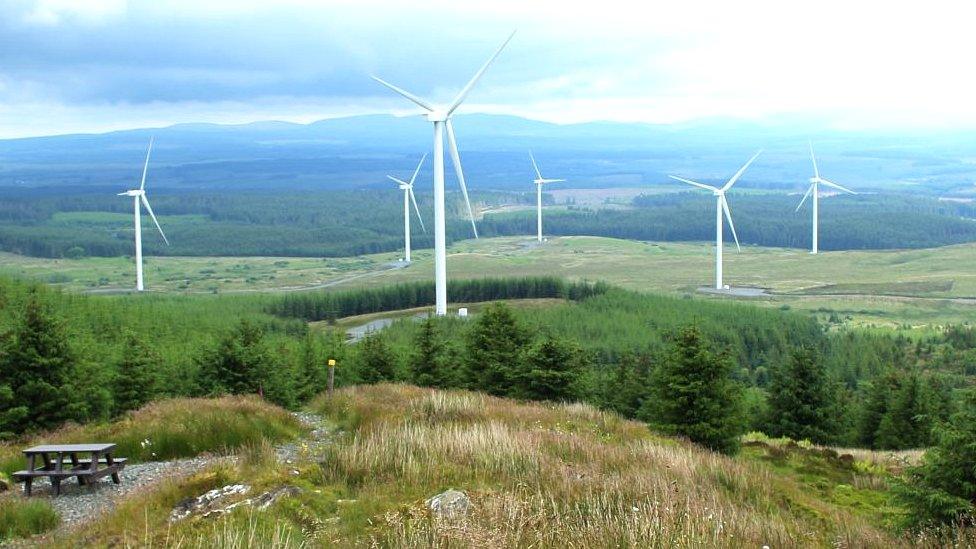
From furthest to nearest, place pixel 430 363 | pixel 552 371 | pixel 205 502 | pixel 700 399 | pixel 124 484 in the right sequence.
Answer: pixel 430 363, pixel 552 371, pixel 700 399, pixel 124 484, pixel 205 502

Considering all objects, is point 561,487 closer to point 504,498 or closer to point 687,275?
point 504,498

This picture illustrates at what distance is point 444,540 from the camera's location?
1020 cm

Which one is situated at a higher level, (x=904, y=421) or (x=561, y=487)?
(x=561, y=487)

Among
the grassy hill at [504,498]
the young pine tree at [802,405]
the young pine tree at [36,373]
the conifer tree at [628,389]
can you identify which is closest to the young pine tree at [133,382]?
the young pine tree at [36,373]

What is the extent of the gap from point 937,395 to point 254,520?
43333 millimetres

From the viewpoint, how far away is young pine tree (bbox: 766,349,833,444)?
42.0 m

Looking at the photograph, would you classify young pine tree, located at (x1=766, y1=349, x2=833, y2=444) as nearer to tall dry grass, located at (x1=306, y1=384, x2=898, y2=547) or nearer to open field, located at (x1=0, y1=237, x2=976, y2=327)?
tall dry grass, located at (x1=306, y1=384, x2=898, y2=547)

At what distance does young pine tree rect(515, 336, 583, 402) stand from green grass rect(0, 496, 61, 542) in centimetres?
1891

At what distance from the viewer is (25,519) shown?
13523 millimetres

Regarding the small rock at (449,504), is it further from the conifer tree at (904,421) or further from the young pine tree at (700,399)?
the conifer tree at (904,421)

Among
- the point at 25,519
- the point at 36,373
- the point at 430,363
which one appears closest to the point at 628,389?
the point at 430,363

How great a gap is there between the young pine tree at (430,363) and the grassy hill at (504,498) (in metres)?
16.5

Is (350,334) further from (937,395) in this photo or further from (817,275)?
(817,275)

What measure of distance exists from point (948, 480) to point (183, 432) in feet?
44.7
